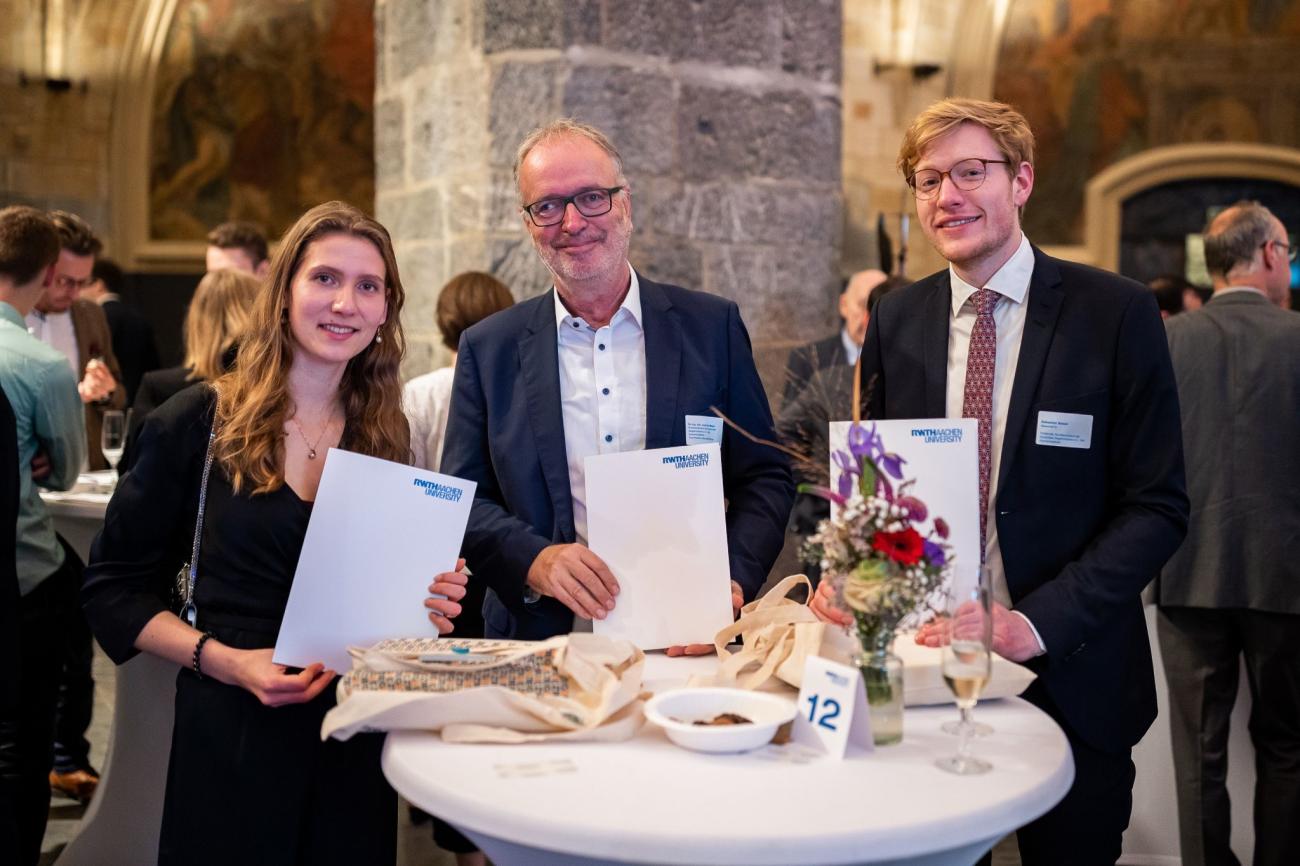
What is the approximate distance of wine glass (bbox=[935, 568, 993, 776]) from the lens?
5.55 ft

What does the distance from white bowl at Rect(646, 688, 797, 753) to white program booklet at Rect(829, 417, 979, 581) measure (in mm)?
383

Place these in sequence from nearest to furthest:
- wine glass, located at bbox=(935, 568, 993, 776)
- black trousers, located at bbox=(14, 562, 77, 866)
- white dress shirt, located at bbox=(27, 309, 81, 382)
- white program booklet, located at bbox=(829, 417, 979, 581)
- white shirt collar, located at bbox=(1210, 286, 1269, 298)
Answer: wine glass, located at bbox=(935, 568, 993, 776) → white program booklet, located at bbox=(829, 417, 979, 581) → black trousers, located at bbox=(14, 562, 77, 866) → white shirt collar, located at bbox=(1210, 286, 1269, 298) → white dress shirt, located at bbox=(27, 309, 81, 382)

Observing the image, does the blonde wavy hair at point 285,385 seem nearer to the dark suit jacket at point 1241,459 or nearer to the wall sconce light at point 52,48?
the dark suit jacket at point 1241,459

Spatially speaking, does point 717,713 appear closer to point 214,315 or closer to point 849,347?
point 214,315

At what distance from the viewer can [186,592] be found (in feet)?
7.43

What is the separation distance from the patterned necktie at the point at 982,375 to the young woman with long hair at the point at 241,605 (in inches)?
37.5

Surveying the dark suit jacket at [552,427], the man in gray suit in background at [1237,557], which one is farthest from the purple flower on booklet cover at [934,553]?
the man in gray suit in background at [1237,557]

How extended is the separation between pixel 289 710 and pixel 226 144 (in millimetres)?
9564

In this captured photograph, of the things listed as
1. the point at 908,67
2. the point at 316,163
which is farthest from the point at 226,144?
the point at 908,67

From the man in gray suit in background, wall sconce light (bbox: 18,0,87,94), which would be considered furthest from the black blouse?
wall sconce light (bbox: 18,0,87,94)

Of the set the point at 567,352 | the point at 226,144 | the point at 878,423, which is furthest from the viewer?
the point at 226,144

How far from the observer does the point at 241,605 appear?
223cm

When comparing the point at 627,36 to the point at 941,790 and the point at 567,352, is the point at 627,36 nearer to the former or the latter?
the point at 567,352

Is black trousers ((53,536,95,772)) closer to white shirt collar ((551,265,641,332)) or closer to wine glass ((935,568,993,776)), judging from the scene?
white shirt collar ((551,265,641,332))
